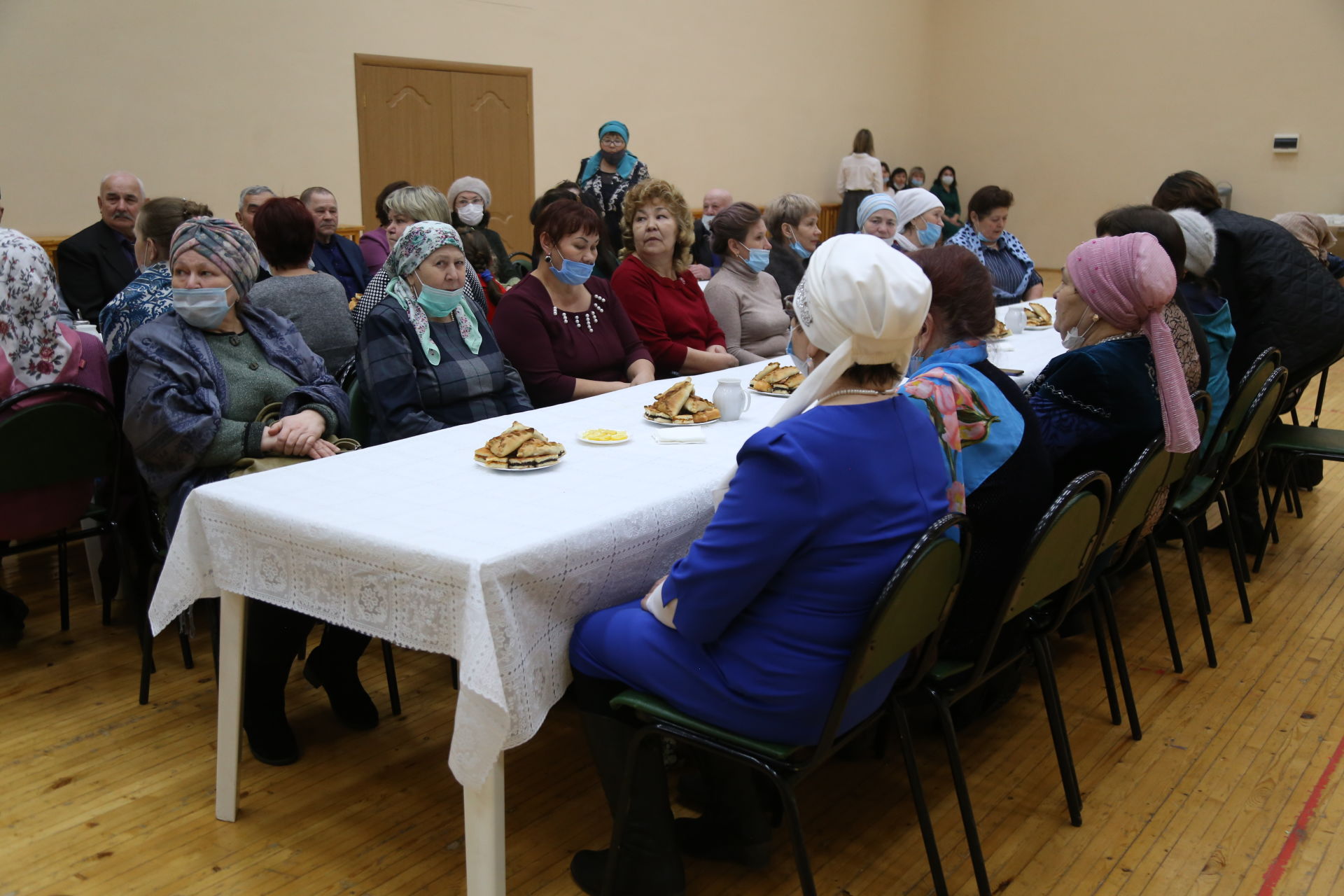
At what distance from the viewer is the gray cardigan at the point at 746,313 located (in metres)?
4.44

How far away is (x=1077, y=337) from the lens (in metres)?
2.78

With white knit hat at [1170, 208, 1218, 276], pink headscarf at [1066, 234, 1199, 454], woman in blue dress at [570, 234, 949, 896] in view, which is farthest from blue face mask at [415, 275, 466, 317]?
white knit hat at [1170, 208, 1218, 276]

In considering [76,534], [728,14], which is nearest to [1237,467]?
[76,534]

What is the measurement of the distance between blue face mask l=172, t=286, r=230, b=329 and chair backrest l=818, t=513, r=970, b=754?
1.82 metres

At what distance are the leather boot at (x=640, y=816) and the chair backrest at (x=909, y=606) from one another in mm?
371

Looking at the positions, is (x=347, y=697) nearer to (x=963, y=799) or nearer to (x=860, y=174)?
(x=963, y=799)

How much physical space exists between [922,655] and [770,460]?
0.58m

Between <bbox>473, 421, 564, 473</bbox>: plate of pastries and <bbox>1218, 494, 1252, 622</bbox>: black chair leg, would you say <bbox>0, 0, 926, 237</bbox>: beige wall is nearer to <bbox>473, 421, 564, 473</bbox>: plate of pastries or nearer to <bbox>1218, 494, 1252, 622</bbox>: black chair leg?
<bbox>473, 421, 564, 473</bbox>: plate of pastries

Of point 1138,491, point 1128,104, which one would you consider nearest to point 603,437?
point 1138,491

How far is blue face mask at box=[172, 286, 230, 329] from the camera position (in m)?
2.58

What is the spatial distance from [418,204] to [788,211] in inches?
68.8

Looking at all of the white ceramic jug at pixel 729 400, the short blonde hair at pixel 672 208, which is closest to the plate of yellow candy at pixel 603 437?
the white ceramic jug at pixel 729 400

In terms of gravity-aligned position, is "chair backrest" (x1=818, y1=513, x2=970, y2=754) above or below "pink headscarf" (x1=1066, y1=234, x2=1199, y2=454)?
below

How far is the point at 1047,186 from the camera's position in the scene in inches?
535
